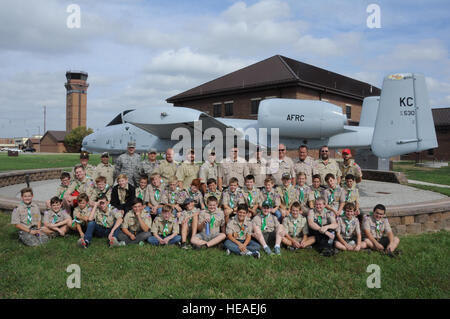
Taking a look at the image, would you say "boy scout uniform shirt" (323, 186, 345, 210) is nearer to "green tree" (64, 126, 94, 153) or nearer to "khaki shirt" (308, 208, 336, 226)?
"khaki shirt" (308, 208, 336, 226)

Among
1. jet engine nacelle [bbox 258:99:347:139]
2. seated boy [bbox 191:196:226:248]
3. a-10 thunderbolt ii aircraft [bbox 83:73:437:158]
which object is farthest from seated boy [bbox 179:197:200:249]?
jet engine nacelle [bbox 258:99:347:139]

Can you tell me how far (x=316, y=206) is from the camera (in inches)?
207

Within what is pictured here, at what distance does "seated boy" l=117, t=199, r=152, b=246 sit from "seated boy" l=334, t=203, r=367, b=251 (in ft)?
10.6

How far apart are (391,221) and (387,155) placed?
3.23 metres

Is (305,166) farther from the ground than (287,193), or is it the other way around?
(305,166)

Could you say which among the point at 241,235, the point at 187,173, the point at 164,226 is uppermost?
the point at 187,173

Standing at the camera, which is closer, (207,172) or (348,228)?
(348,228)

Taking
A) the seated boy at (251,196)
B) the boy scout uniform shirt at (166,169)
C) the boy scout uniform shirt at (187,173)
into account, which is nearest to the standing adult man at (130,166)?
the boy scout uniform shirt at (166,169)

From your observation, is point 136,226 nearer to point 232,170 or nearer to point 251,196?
point 251,196

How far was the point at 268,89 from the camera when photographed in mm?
25453

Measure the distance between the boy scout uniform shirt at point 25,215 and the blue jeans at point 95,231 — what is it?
0.94m

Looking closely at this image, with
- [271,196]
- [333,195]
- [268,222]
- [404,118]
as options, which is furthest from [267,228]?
[404,118]

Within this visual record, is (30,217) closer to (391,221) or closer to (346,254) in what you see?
(346,254)

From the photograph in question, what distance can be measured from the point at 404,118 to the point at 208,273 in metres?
7.18
